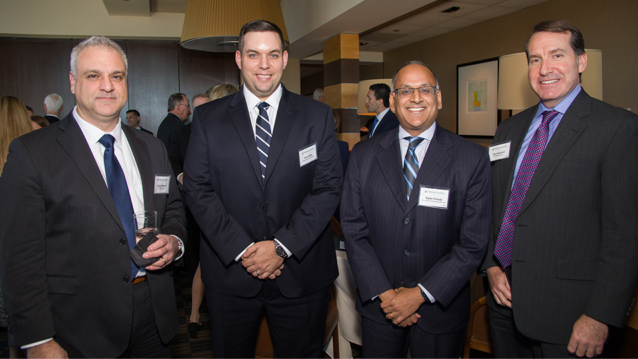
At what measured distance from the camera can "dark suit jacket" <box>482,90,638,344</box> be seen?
1319mm

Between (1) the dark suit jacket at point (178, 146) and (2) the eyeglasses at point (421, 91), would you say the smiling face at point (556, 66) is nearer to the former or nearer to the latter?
(2) the eyeglasses at point (421, 91)

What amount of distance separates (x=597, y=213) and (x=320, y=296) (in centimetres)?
113

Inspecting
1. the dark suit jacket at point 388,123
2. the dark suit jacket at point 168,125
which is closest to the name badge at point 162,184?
the dark suit jacket at point 388,123

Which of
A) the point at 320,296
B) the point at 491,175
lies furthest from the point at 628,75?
the point at 320,296

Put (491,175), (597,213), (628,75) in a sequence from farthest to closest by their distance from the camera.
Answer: (628,75) → (491,175) → (597,213)

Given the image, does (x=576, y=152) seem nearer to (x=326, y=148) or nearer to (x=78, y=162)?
(x=326, y=148)

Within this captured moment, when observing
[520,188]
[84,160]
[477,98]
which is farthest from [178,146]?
[477,98]

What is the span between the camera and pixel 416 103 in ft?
5.29

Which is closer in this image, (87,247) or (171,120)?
(87,247)

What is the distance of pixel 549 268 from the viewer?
1.44 metres

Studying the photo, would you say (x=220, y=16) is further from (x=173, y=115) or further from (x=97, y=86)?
(x=173, y=115)

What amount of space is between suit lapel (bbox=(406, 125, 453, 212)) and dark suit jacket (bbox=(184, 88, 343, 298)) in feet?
1.18

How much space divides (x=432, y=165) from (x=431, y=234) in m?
0.28

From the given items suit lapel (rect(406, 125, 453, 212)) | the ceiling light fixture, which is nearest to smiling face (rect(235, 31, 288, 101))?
suit lapel (rect(406, 125, 453, 212))
